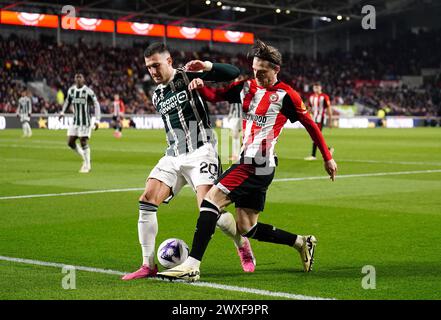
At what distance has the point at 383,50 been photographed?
275 ft

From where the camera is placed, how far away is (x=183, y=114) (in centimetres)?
793

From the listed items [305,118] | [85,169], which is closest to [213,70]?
[305,118]

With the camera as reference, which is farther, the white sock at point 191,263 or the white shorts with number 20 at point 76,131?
the white shorts with number 20 at point 76,131

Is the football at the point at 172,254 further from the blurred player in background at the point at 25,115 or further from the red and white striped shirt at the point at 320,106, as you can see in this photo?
the blurred player in background at the point at 25,115

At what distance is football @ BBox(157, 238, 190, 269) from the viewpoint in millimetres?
7672

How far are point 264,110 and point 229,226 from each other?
1.20m

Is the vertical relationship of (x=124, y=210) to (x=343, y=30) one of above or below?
below

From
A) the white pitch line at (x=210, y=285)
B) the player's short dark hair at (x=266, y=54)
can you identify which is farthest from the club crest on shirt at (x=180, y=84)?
the white pitch line at (x=210, y=285)

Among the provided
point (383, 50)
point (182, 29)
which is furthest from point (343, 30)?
point (182, 29)

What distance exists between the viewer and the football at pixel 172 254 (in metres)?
7.67

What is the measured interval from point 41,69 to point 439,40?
4168cm

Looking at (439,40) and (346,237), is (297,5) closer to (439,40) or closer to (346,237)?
(439,40)

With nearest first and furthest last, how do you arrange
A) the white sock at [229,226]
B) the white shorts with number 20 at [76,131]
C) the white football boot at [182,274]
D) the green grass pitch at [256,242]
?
1. the green grass pitch at [256,242]
2. the white football boot at [182,274]
3. the white sock at [229,226]
4. the white shorts with number 20 at [76,131]

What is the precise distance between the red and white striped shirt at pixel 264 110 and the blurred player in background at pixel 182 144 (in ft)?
0.63
